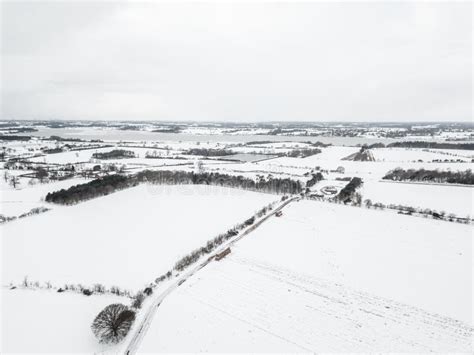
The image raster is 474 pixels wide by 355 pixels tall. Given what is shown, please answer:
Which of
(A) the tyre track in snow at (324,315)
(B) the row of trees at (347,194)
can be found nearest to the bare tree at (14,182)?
(A) the tyre track in snow at (324,315)

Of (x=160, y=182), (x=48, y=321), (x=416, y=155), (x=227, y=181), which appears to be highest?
(x=416, y=155)

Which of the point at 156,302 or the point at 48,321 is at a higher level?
the point at 156,302

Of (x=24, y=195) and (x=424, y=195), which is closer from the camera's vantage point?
(x=424, y=195)

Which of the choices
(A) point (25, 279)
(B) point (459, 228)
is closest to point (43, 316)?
(A) point (25, 279)

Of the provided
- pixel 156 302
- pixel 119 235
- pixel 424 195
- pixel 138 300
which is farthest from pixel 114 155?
pixel 424 195

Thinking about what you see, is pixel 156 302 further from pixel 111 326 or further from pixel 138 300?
pixel 111 326

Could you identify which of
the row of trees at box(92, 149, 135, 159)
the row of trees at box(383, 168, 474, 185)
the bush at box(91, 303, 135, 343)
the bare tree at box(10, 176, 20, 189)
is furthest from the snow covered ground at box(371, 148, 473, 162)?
the bare tree at box(10, 176, 20, 189)
